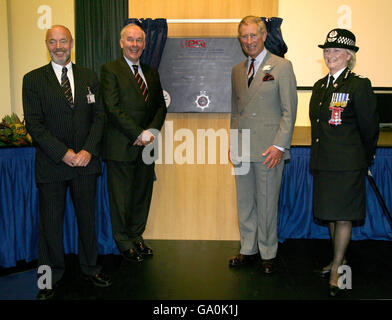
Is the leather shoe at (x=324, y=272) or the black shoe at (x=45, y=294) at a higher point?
the black shoe at (x=45, y=294)

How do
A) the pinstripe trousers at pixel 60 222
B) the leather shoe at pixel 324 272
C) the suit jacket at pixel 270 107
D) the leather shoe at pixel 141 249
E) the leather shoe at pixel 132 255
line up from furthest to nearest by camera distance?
the leather shoe at pixel 141 249
the leather shoe at pixel 132 255
the leather shoe at pixel 324 272
the suit jacket at pixel 270 107
the pinstripe trousers at pixel 60 222

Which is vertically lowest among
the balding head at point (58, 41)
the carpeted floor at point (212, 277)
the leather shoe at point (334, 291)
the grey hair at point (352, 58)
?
the carpeted floor at point (212, 277)

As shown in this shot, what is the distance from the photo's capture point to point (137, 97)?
9.26ft

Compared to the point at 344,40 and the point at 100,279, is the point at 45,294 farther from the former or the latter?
the point at 344,40

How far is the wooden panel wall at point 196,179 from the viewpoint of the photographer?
11.1 feet

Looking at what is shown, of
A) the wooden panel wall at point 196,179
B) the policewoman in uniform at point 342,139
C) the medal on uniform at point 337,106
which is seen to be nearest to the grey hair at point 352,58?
the policewoman in uniform at point 342,139

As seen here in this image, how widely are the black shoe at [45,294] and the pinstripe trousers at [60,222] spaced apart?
0.08m

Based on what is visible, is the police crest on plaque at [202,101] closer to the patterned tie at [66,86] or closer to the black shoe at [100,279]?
the patterned tie at [66,86]

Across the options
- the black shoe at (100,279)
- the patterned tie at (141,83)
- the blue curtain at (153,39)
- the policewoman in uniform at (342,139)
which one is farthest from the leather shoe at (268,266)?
the blue curtain at (153,39)

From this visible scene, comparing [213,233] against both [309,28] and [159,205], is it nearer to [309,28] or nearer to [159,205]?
[159,205]

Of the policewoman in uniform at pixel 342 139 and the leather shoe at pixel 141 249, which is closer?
the policewoman in uniform at pixel 342 139

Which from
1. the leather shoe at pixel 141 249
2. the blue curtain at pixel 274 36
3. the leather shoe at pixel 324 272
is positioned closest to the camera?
the leather shoe at pixel 324 272

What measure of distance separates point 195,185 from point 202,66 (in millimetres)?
1067

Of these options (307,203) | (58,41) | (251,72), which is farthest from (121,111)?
(307,203)
